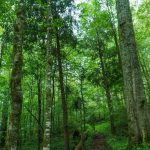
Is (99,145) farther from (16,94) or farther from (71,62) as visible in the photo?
(16,94)

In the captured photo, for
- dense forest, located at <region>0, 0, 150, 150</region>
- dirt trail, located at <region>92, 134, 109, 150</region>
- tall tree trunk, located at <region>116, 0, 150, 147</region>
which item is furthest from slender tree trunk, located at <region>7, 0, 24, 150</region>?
dirt trail, located at <region>92, 134, 109, 150</region>

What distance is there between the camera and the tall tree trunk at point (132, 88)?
880 cm

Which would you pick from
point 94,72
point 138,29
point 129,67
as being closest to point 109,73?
point 94,72

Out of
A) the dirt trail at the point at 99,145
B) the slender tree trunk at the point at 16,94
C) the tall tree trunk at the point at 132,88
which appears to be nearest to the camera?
the slender tree trunk at the point at 16,94

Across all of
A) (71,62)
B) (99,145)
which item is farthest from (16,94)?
(71,62)

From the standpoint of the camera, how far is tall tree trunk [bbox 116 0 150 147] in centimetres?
880

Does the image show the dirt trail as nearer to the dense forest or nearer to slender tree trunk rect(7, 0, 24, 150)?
the dense forest

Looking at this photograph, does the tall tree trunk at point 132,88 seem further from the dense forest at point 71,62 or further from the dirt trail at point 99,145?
the dirt trail at point 99,145

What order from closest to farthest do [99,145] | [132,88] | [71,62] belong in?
[132,88], [99,145], [71,62]

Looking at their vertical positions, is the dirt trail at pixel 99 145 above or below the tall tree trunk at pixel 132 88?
below

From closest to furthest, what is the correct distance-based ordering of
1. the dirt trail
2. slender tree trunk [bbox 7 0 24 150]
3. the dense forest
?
1. slender tree trunk [bbox 7 0 24 150]
2. the dense forest
3. the dirt trail

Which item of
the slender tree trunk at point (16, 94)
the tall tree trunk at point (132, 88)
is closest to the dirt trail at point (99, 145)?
the tall tree trunk at point (132, 88)

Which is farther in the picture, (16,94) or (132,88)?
(132,88)

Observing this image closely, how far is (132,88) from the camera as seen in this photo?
9227 millimetres
